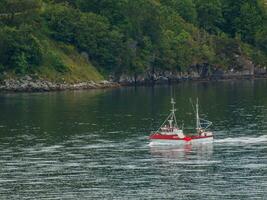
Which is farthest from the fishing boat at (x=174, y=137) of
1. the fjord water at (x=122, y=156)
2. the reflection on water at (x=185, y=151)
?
the fjord water at (x=122, y=156)

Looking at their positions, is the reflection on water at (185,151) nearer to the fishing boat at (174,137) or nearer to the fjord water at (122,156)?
the fjord water at (122,156)

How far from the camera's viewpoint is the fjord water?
111375mm

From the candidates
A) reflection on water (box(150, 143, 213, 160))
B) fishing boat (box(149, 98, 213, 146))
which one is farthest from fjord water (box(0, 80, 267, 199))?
fishing boat (box(149, 98, 213, 146))

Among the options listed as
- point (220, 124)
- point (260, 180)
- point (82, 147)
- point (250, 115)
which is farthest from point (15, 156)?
point (250, 115)

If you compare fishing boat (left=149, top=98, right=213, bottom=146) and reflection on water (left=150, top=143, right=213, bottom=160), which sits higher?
fishing boat (left=149, top=98, right=213, bottom=146)

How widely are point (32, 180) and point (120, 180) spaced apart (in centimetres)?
813

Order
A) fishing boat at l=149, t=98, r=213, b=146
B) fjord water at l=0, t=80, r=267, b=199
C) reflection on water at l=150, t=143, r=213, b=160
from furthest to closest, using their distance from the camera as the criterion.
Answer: fishing boat at l=149, t=98, r=213, b=146, reflection on water at l=150, t=143, r=213, b=160, fjord water at l=0, t=80, r=267, b=199

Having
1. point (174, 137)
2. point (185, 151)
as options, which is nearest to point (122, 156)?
point (185, 151)

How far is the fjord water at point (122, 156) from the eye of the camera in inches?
4385

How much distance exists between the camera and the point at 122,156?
431ft

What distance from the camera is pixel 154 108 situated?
18862 centimetres

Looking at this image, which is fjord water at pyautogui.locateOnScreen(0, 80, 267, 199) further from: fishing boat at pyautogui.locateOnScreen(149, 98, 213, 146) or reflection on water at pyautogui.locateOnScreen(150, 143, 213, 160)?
fishing boat at pyautogui.locateOnScreen(149, 98, 213, 146)

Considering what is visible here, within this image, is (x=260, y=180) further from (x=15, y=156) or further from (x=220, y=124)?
(x=220, y=124)

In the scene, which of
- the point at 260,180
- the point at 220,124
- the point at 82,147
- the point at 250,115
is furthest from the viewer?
the point at 250,115
